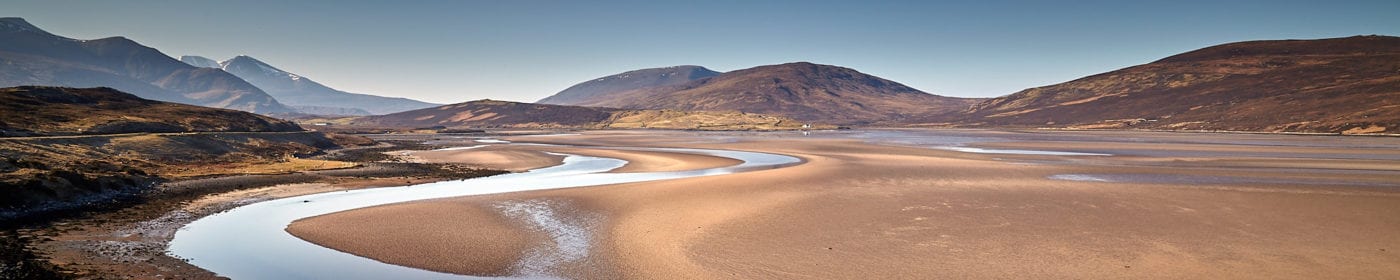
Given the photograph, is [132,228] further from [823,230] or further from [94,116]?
[94,116]

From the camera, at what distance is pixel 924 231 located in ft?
52.6

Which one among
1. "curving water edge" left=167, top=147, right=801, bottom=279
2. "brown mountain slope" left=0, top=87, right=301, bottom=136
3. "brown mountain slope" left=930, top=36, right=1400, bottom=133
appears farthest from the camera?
"brown mountain slope" left=930, top=36, right=1400, bottom=133

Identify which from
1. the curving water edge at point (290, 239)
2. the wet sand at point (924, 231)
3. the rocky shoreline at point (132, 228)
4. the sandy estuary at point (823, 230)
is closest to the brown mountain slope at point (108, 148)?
the rocky shoreline at point (132, 228)

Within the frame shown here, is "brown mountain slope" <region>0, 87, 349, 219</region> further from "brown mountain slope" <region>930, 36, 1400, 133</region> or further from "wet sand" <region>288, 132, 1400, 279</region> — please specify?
"brown mountain slope" <region>930, 36, 1400, 133</region>

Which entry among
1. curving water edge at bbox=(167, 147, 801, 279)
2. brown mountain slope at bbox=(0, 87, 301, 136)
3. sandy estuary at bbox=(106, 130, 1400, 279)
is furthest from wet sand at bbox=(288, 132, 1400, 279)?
brown mountain slope at bbox=(0, 87, 301, 136)

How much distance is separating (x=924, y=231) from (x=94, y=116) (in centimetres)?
5970

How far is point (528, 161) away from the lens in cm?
4609

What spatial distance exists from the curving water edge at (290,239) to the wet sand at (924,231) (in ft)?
2.23

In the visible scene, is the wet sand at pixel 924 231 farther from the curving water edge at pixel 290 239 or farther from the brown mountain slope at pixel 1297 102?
the brown mountain slope at pixel 1297 102

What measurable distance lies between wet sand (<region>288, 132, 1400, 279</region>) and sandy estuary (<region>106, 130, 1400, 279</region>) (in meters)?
0.07

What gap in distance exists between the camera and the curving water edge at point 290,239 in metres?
11.9

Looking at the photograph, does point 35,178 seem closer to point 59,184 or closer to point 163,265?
point 59,184

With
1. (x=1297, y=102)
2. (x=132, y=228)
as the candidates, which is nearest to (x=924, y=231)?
(x=132, y=228)

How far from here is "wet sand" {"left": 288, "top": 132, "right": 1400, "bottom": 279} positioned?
39.6ft
